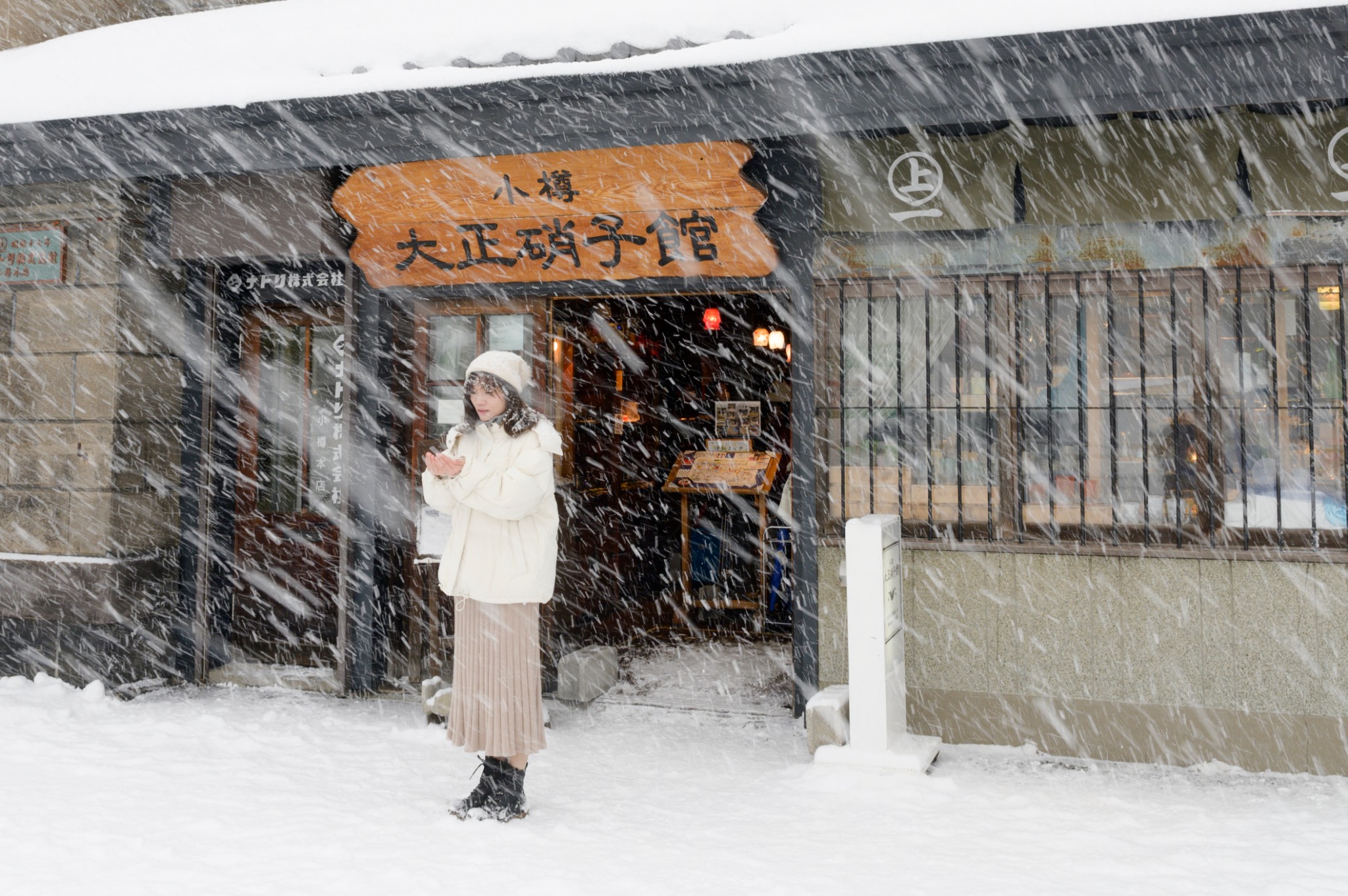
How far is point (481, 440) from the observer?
5434 mm

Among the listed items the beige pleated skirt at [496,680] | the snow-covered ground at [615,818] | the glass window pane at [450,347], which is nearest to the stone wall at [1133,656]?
the snow-covered ground at [615,818]

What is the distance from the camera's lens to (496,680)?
5.23m

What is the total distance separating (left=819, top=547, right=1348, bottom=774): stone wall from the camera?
612 centimetres

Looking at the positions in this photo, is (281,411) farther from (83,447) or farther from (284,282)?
(83,447)

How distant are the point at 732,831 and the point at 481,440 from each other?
2.40 meters

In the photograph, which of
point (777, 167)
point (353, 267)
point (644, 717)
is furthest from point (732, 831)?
point (353, 267)

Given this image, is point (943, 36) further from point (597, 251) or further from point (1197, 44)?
point (597, 251)

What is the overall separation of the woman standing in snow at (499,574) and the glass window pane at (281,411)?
12.3ft

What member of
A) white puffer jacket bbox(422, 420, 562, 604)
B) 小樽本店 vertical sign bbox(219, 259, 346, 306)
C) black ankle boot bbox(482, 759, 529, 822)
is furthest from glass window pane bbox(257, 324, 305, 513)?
black ankle boot bbox(482, 759, 529, 822)

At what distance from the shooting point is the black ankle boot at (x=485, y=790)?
5.27 meters

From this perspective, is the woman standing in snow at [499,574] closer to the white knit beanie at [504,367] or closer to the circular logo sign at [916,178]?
the white knit beanie at [504,367]

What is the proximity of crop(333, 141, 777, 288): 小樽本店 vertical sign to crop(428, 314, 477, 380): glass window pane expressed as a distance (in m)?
0.40

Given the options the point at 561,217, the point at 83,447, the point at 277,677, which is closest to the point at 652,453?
the point at 277,677

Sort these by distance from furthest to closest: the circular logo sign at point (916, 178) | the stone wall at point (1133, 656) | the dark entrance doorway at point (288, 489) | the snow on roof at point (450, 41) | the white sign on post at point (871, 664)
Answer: the dark entrance doorway at point (288, 489) → the circular logo sign at point (916, 178) → the stone wall at point (1133, 656) → the white sign on post at point (871, 664) → the snow on roof at point (450, 41)
